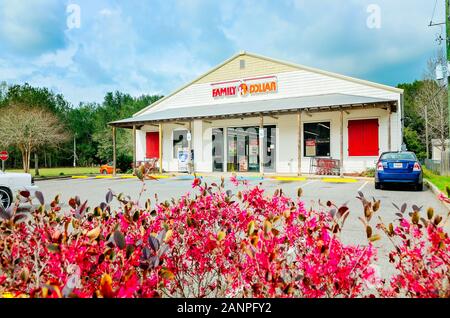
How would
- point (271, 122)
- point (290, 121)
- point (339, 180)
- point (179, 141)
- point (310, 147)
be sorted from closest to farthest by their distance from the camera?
1. point (339, 180)
2. point (310, 147)
3. point (290, 121)
4. point (271, 122)
5. point (179, 141)

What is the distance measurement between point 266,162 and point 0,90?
42.0 meters

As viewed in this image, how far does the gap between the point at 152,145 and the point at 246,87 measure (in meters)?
8.09

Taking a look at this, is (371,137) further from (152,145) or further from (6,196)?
(6,196)

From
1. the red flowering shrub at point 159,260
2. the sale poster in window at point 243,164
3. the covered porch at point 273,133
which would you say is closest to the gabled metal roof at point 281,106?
the covered porch at point 273,133

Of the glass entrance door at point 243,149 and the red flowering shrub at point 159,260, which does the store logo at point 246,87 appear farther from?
the red flowering shrub at point 159,260

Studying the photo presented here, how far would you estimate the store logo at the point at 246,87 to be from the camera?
20.8m

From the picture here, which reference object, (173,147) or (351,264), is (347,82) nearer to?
(173,147)

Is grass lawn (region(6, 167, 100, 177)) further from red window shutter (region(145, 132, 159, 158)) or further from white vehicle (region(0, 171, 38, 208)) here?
white vehicle (region(0, 171, 38, 208))

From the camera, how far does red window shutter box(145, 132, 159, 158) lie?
2333cm

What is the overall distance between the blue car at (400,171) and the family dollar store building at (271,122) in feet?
15.1

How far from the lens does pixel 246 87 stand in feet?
70.7

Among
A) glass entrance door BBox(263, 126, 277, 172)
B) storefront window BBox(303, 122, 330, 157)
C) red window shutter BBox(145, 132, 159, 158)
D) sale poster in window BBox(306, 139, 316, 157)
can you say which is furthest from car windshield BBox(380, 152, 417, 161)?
red window shutter BBox(145, 132, 159, 158)

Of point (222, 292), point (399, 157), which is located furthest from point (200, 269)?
point (399, 157)

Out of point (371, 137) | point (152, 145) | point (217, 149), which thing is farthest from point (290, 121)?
point (152, 145)
